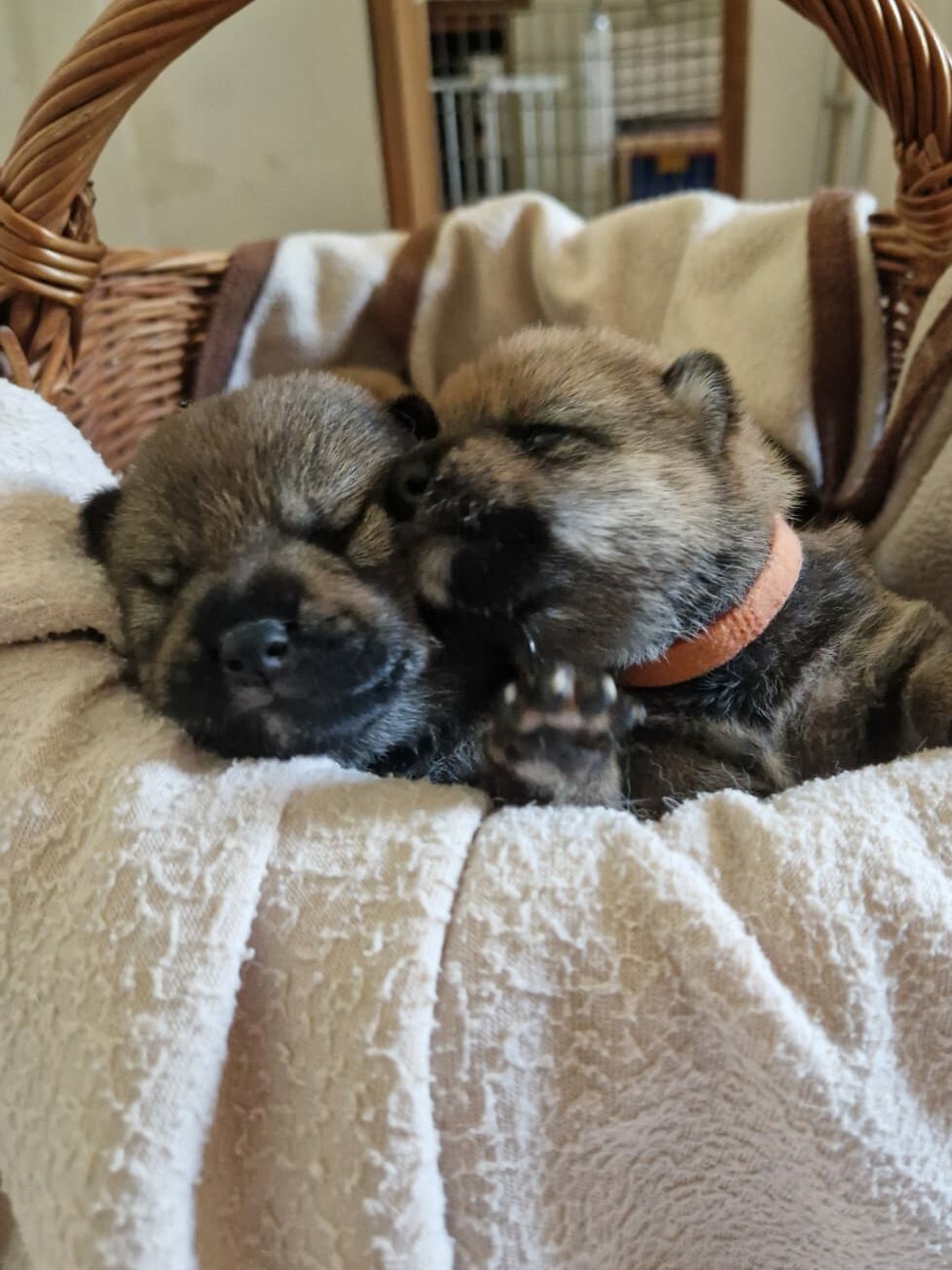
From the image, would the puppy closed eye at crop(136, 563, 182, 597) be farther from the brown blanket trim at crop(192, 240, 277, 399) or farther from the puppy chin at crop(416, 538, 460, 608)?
the brown blanket trim at crop(192, 240, 277, 399)

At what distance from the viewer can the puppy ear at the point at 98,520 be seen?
102 centimetres

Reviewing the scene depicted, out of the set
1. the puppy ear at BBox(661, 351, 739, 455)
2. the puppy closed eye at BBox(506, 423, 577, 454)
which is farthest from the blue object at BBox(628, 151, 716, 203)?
the puppy closed eye at BBox(506, 423, 577, 454)

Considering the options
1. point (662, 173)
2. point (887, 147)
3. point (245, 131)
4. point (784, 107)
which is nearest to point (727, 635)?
point (887, 147)

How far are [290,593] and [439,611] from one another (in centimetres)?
13

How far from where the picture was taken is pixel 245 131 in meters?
2.40

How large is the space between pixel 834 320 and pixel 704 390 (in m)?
0.54

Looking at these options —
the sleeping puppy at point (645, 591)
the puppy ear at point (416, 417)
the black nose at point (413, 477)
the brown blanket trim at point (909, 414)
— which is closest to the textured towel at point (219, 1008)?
the sleeping puppy at point (645, 591)

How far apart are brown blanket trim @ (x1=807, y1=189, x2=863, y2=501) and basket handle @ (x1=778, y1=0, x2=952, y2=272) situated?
210 mm

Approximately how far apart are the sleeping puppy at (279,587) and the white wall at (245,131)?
156cm

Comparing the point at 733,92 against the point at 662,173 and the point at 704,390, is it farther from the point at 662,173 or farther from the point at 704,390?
the point at 704,390

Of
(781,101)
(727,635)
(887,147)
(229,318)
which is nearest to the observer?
(727,635)

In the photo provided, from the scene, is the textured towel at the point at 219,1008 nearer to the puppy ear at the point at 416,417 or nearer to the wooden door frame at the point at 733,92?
the puppy ear at the point at 416,417

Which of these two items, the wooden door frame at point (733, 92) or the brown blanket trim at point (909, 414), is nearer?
the brown blanket trim at point (909, 414)

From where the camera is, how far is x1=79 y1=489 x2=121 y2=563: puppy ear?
1.02m
